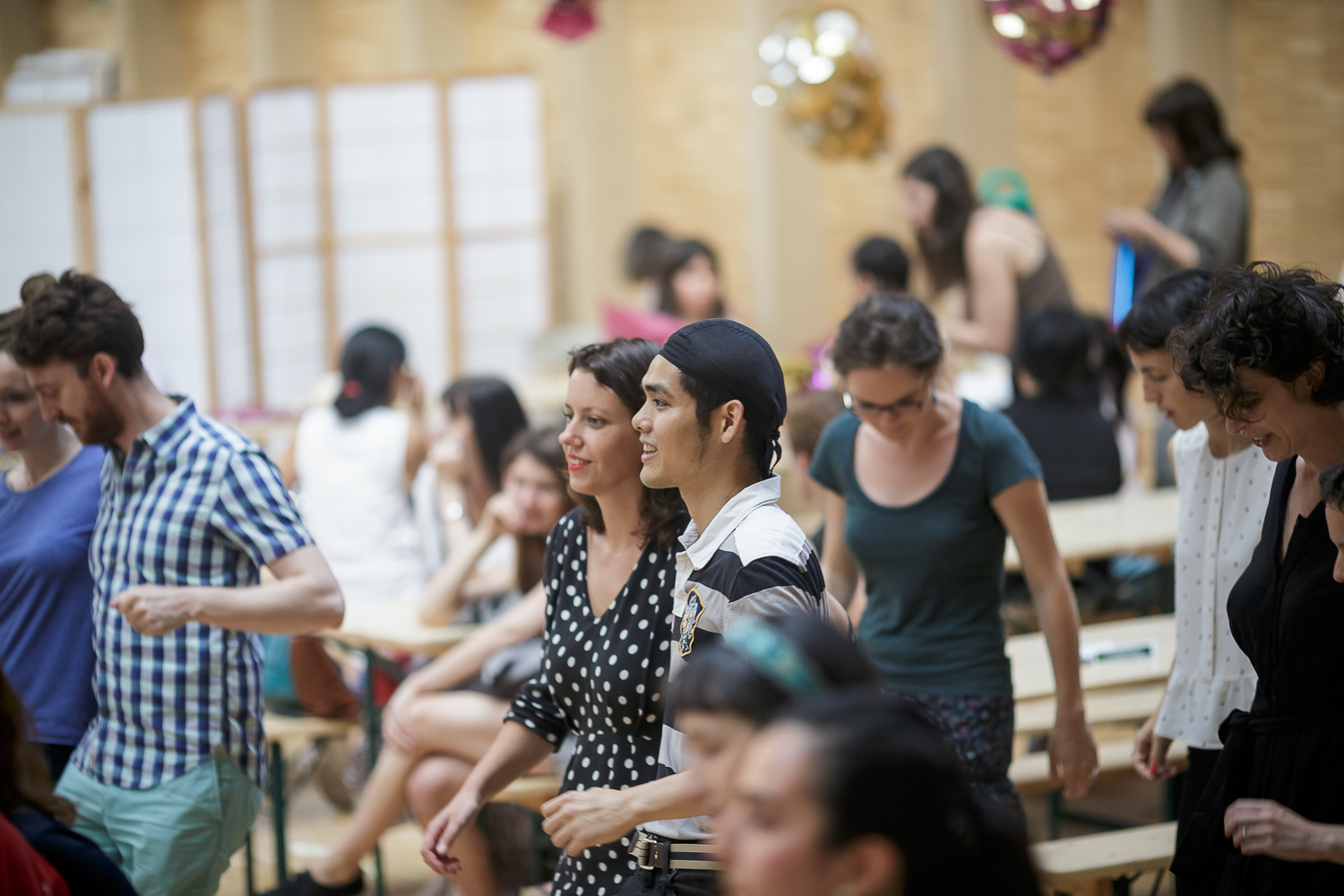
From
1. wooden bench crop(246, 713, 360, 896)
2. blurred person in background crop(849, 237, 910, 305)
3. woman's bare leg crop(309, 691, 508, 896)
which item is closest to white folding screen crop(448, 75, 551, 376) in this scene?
blurred person in background crop(849, 237, 910, 305)

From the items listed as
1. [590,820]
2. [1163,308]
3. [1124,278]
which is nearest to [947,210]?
[1124,278]

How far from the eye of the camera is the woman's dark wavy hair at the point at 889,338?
2500mm

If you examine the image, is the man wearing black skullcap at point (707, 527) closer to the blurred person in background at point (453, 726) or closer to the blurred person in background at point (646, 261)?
the blurred person in background at point (453, 726)

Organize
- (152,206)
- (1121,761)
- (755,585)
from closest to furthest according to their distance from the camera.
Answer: (755,585) < (1121,761) < (152,206)

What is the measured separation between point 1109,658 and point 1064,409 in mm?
1192

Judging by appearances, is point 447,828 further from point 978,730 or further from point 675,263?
point 675,263

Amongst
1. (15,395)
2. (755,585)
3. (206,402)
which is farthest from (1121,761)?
(206,402)

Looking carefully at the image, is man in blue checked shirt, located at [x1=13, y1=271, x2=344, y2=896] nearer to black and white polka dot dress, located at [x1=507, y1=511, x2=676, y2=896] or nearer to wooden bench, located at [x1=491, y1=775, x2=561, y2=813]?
black and white polka dot dress, located at [x1=507, y1=511, x2=676, y2=896]

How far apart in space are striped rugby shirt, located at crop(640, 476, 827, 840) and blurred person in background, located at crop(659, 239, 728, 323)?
4.66 m

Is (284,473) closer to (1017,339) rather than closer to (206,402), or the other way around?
(1017,339)

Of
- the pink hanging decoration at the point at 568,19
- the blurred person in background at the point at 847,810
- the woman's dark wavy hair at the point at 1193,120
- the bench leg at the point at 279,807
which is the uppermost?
the pink hanging decoration at the point at 568,19

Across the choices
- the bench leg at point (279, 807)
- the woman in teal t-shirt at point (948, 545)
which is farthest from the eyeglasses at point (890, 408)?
the bench leg at point (279, 807)

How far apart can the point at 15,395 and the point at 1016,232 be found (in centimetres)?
340

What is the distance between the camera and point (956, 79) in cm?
752
